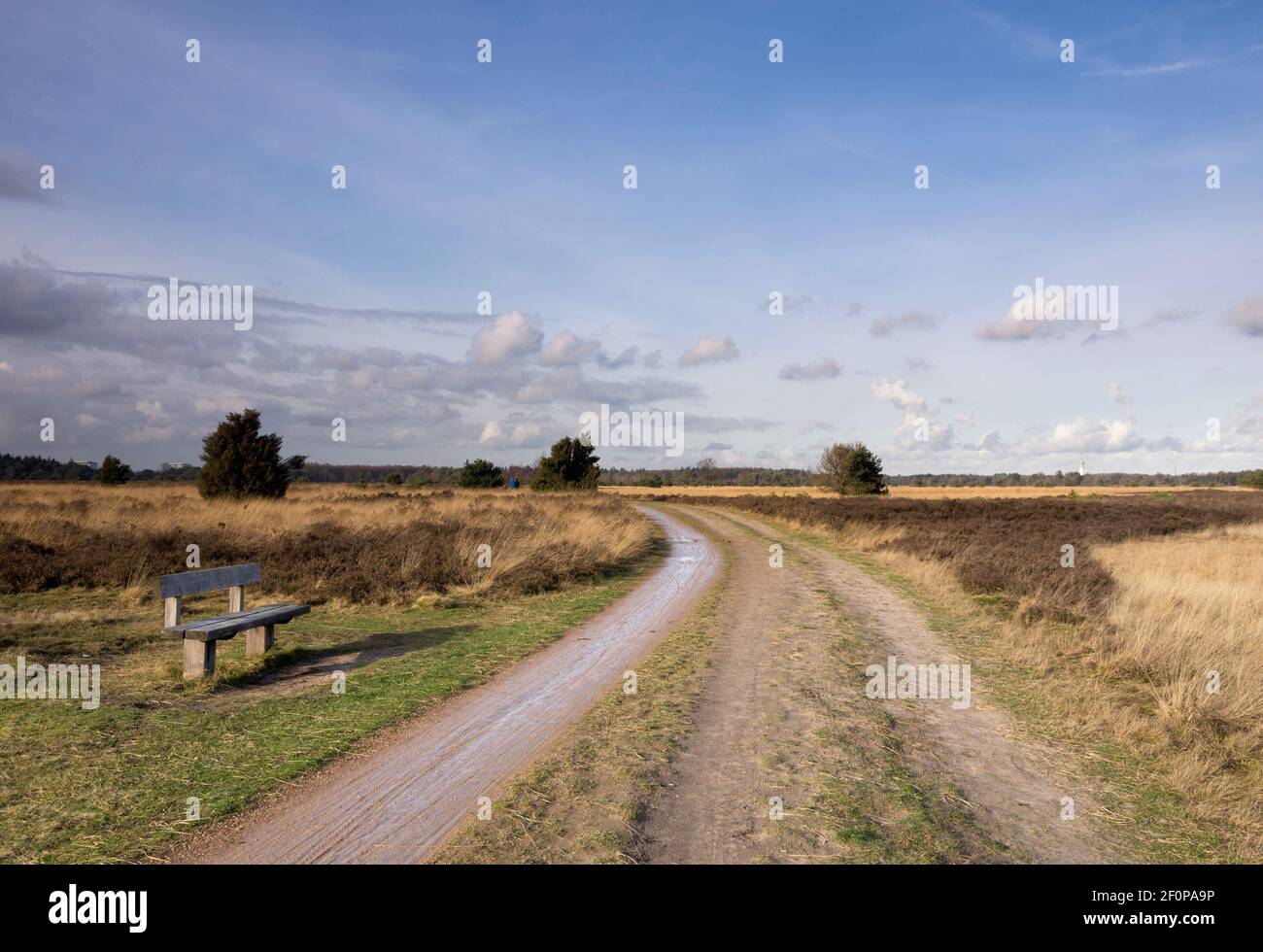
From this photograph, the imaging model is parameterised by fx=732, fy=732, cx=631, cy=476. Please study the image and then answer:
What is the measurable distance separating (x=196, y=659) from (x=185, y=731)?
6.44 ft

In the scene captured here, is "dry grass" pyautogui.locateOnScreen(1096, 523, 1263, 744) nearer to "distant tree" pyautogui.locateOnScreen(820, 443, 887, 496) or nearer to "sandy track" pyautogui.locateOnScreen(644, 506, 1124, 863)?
"sandy track" pyautogui.locateOnScreen(644, 506, 1124, 863)

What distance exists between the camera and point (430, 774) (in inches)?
211

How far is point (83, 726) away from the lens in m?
6.27

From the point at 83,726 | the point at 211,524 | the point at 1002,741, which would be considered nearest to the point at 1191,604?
the point at 1002,741

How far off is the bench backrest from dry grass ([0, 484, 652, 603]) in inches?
111

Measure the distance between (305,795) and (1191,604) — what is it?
46.9 ft

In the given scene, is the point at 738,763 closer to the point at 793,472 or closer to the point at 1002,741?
the point at 1002,741

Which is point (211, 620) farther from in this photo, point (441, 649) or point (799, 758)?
point (799, 758)
